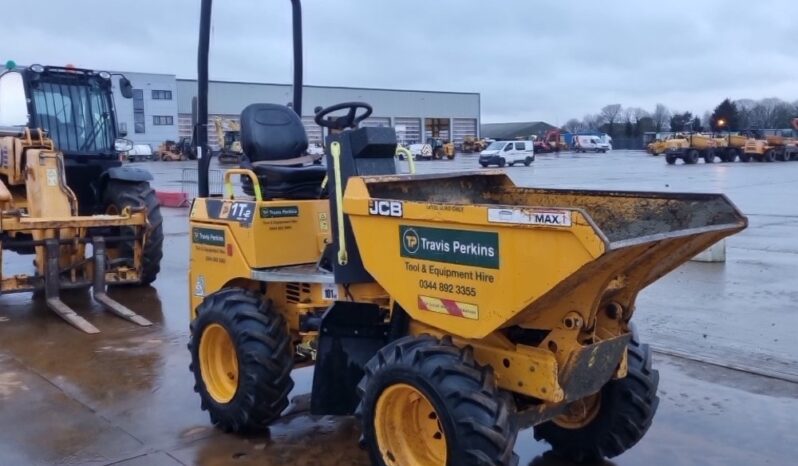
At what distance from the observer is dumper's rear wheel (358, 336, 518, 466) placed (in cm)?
359

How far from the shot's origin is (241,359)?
4922 mm

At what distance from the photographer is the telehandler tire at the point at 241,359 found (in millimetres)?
4895

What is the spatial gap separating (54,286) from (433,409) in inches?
238

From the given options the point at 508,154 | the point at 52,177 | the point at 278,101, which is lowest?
the point at 52,177

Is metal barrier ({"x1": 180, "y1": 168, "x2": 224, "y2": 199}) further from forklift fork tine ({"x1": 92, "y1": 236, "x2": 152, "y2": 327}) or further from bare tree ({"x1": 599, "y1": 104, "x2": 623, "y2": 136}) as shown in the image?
bare tree ({"x1": 599, "y1": 104, "x2": 623, "y2": 136})

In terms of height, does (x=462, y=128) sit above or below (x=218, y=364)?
above

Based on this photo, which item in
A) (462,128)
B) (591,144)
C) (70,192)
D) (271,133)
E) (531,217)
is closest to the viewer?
(531,217)

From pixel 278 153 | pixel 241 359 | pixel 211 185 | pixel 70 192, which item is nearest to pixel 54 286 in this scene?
pixel 70 192

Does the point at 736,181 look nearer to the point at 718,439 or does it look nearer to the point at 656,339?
the point at 656,339

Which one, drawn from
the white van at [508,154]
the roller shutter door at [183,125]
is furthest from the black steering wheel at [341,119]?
the roller shutter door at [183,125]

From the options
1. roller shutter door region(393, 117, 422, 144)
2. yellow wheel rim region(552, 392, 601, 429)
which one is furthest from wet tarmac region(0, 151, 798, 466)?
roller shutter door region(393, 117, 422, 144)

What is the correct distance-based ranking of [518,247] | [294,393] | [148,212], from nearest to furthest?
[518,247]
[294,393]
[148,212]

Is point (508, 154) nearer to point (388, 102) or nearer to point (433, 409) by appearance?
point (388, 102)

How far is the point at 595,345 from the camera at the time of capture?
3.84 m
